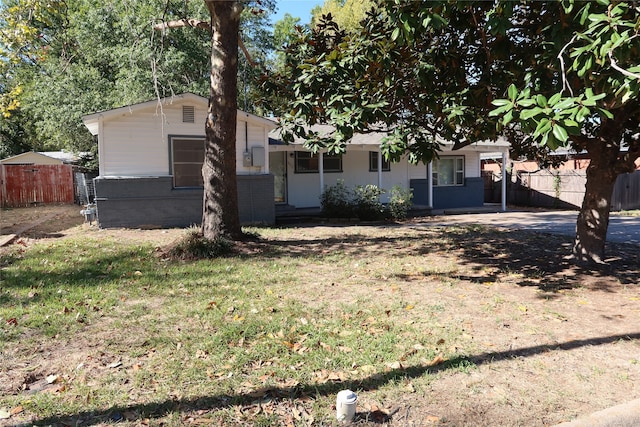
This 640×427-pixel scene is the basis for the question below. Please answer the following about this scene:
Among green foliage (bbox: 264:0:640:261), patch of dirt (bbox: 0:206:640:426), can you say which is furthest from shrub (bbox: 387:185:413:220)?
green foliage (bbox: 264:0:640:261)

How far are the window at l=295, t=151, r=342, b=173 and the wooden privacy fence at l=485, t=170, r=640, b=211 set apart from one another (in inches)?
389

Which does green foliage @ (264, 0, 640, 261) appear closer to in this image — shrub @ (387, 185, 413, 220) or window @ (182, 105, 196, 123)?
window @ (182, 105, 196, 123)

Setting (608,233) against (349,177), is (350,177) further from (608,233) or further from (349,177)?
(608,233)

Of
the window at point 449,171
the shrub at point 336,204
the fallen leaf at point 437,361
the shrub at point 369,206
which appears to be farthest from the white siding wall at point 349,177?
the fallen leaf at point 437,361

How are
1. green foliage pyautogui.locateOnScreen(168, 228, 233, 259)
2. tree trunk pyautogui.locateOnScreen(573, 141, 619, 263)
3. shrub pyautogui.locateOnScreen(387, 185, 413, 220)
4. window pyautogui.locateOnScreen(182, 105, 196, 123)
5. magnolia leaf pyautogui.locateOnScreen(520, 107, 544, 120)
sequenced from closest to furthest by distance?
magnolia leaf pyautogui.locateOnScreen(520, 107, 544, 120)
tree trunk pyautogui.locateOnScreen(573, 141, 619, 263)
green foliage pyautogui.locateOnScreen(168, 228, 233, 259)
window pyautogui.locateOnScreen(182, 105, 196, 123)
shrub pyautogui.locateOnScreen(387, 185, 413, 220)

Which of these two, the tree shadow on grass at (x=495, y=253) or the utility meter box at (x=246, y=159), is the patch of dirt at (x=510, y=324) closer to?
the tree shadow on grass at (x=495, y=253)

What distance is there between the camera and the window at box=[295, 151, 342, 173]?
17000 millimetres

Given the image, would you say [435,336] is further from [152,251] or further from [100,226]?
[100,226]

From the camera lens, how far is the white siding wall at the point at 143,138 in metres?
12.3

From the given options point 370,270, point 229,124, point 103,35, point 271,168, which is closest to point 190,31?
point 103,35

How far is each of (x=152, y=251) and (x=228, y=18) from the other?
4.80 m

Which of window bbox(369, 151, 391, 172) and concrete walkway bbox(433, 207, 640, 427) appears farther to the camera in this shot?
window bbox(369, 151, 391, 172)

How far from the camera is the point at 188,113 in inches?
510

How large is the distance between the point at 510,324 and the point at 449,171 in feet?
51.4
